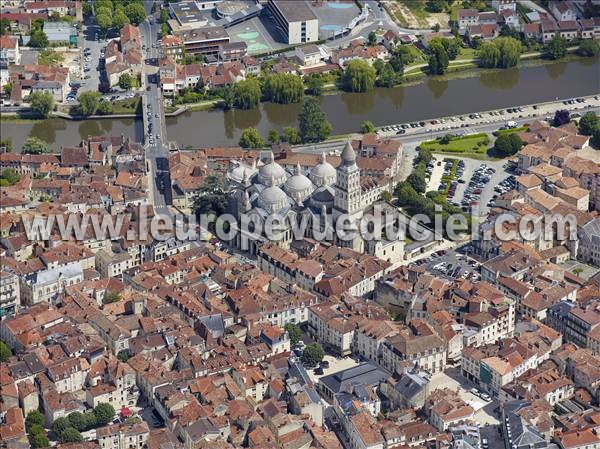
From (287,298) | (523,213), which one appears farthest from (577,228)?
(287,298)

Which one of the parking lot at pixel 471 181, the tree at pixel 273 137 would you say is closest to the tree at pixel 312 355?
the parking lot at pixel 471 181

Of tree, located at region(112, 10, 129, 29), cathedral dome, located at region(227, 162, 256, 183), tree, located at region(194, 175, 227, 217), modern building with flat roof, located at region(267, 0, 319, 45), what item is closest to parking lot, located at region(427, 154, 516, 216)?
cathedral dome, located at region(227, 162, 256, 183)

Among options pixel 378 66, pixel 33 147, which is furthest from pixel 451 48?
pixel 33 147

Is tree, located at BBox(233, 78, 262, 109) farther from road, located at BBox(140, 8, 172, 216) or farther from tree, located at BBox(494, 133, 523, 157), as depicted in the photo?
tree, located at BBox(494, 133, 523, 157)

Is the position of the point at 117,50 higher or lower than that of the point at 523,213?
higher

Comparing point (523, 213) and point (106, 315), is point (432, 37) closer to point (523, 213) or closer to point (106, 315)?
point (523, 213)

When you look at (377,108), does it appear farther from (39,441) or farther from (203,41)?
(39,441)
